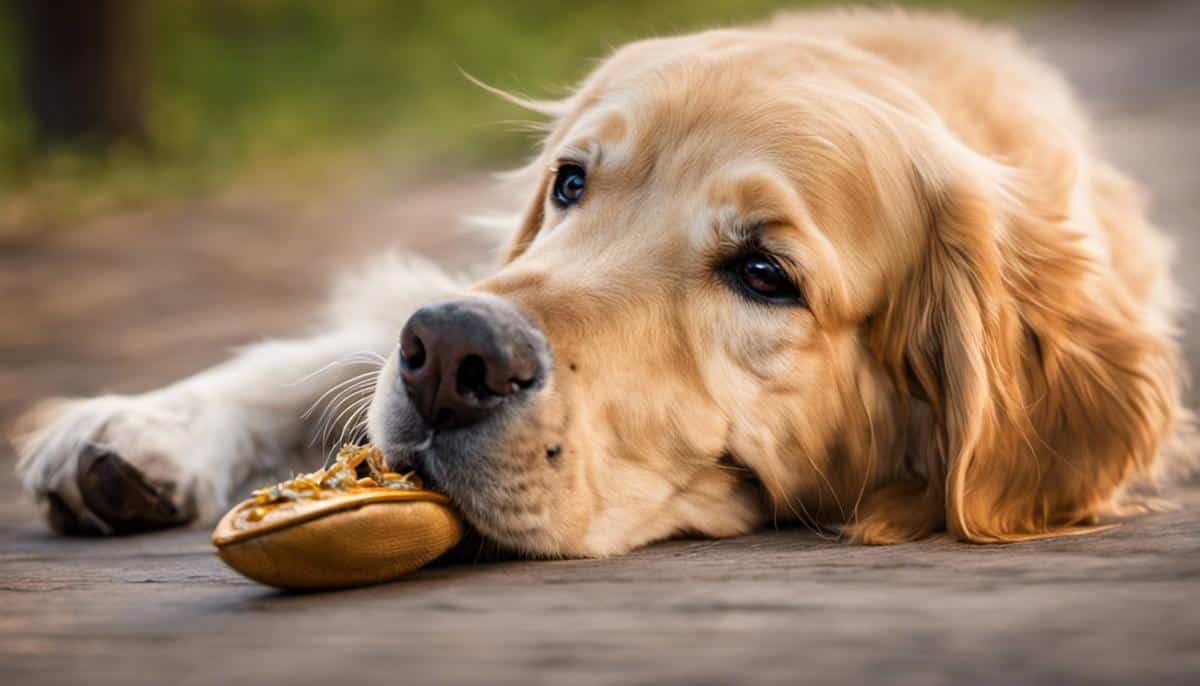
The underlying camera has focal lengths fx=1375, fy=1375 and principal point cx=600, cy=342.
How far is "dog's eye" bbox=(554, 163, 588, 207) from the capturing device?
11.0 ft

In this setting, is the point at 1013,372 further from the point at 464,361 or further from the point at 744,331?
the point at 464,361

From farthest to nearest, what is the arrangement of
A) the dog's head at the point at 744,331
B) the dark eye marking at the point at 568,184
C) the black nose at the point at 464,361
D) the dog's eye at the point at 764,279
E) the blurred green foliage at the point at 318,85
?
the blurred green foliage at the point at 318,85 < the dark eye marking at the point at 568,184 < the dog's eye at the point at 764,279 < the dog's head at the point at 744,331 < the black nose at the point at 464,361

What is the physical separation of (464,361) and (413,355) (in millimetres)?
104

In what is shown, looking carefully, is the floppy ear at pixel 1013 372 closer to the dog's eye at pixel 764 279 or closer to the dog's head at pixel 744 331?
the dog's head at pixel 744 331

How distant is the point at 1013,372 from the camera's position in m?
3.21

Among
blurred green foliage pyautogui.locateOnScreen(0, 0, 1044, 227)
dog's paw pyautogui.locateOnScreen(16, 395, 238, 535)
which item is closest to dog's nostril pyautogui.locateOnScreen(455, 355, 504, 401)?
dog's paw pyautogui.locateOnScreen(16, 395, 238, 535)

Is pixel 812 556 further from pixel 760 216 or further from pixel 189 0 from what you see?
pixel 189 0

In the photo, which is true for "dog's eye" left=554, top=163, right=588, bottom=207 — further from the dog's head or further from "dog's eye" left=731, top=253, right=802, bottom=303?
"dog's eye" left=731, top=253, right=802, bottom=303

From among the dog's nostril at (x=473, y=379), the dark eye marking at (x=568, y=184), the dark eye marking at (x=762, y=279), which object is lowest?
the dog's nostril at (x=473, y=379)

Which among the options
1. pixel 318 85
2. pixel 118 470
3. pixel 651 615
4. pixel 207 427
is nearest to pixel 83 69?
pixel 318 85

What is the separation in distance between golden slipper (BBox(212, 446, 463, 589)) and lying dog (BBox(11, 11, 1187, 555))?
0.42 feet

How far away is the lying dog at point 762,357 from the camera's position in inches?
107

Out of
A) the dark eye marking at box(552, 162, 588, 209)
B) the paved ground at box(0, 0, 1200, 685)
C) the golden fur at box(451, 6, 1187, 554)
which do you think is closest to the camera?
the paved ground at box(0, 0, 1200, 685)

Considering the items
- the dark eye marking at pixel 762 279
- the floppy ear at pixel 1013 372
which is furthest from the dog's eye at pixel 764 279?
the floppy ear at pixel 1013 372
